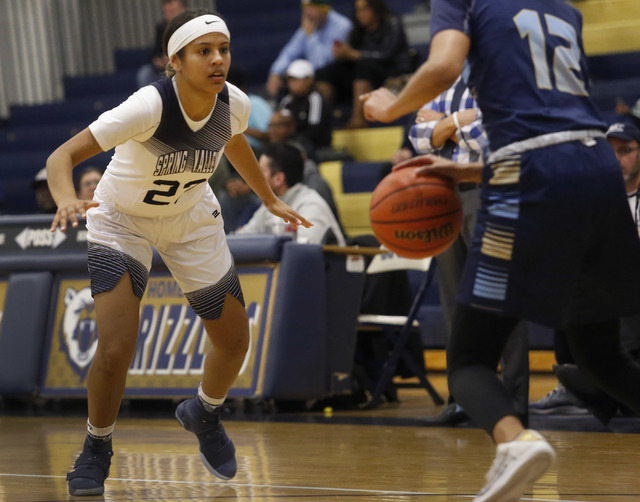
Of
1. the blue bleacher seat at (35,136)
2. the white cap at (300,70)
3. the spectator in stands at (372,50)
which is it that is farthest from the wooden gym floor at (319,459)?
the blue bleacher seat at (35,136)

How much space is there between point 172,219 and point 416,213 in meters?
1.13

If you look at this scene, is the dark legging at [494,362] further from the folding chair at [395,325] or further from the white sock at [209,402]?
the folding chair at [395,325]

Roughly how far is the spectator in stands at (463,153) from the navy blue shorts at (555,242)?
2139 millimetres

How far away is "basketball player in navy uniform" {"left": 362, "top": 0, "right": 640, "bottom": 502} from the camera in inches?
119

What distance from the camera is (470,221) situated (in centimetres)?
545

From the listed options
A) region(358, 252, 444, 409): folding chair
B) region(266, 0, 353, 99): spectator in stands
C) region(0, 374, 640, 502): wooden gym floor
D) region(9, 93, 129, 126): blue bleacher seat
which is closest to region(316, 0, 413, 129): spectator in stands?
region(266, 0, 353, 99): spectator in stands

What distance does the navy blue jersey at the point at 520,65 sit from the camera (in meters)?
3.06

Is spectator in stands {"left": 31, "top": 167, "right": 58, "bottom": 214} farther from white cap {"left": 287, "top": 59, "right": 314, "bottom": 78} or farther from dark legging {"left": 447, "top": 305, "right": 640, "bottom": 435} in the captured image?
dark legging {"left": 447, "top": 305, "right": 640, "bottom": 435}

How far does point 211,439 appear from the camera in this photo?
14.3ft

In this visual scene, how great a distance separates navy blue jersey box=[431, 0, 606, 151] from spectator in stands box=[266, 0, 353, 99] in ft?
28.2

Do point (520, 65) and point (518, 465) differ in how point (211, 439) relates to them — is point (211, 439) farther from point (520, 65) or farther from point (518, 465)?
point (520, 65)

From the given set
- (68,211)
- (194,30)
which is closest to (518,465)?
(68,211)

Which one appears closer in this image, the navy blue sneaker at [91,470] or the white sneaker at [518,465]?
the white sneaker at [518,465]

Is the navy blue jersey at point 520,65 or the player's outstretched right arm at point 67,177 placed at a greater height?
the navy blue jersey at point 520,65
